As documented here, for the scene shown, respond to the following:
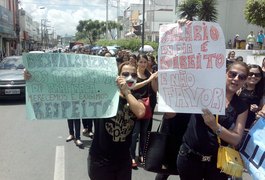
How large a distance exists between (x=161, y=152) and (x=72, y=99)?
104 cm

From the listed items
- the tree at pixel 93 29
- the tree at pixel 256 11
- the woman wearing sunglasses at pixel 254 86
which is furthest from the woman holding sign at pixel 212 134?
the tree at pixel 93 29

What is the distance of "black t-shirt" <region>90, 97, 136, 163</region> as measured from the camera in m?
2.93

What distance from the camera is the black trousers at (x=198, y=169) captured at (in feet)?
9.69

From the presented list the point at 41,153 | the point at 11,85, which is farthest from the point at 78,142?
the point at 11,85

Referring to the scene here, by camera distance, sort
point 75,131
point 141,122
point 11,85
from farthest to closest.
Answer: point 11,85
point 75,131
point 141,122

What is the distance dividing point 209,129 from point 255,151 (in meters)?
0.40

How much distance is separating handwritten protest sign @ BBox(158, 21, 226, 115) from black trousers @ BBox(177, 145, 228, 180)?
1.48 ft

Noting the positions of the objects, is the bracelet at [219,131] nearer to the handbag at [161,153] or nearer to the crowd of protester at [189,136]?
the crowd of protester at [189,136]

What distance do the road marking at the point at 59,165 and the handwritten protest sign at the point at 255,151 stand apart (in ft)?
9.08

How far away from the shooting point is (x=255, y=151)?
2.69 m

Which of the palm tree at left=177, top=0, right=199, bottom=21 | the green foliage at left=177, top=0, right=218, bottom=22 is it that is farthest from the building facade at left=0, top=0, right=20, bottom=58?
the green foliage at left=177, top=0, right=218, bottom=22

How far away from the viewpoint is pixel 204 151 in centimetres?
291

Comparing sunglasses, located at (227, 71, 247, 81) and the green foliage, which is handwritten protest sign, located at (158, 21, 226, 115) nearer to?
sunglasses, located at (227, 71, 247, 81)

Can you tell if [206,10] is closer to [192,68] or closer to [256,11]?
[256,11]
